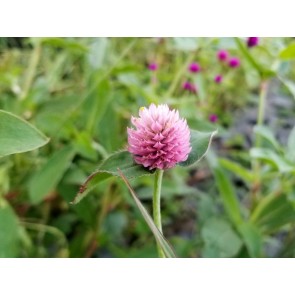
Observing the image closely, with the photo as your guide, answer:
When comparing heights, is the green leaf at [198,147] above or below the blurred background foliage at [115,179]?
below

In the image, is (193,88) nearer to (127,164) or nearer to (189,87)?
(189,87)

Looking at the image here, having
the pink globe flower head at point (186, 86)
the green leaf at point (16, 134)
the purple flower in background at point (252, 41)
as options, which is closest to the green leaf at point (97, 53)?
the pink globe flower head at point (186, 86)

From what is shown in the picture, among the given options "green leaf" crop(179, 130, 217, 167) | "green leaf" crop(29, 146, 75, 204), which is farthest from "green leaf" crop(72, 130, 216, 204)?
"green leaf" crop(29, 146, 75, 204)

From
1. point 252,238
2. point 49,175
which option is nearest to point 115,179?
point 49,175

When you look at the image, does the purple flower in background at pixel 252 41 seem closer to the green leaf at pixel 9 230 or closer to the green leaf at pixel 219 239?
the green leaf at pixel 219 239

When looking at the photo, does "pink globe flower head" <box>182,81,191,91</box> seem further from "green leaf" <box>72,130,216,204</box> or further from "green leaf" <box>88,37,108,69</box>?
"green leaf" <box>72,130,216,204</box>
